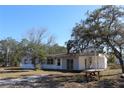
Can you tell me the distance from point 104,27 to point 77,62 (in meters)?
8.43

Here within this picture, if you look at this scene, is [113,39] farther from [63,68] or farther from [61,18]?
[63,68]

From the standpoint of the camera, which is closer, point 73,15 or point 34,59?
point 73,15

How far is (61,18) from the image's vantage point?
1487 cm

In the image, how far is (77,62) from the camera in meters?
22.4

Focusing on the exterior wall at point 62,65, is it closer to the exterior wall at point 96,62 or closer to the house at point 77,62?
the house at point 77,62

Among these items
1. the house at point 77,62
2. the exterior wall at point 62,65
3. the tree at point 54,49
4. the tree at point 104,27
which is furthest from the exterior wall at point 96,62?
the tree at point 54,49

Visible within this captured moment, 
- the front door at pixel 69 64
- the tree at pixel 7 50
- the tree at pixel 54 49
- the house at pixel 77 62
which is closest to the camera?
the house at pixel 77 62

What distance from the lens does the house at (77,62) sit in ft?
73.3

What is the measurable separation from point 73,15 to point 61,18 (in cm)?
111

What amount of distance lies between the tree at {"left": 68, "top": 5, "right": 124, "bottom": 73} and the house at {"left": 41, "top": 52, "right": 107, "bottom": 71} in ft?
23.3

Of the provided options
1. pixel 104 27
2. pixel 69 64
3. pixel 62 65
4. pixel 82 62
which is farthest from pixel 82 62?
pixel 104 27

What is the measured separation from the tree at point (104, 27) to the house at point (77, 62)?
280 inches

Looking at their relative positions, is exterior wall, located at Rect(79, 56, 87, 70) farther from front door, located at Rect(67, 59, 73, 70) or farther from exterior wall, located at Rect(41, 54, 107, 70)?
front door, located at Rect(67, 59, 73, 70)
